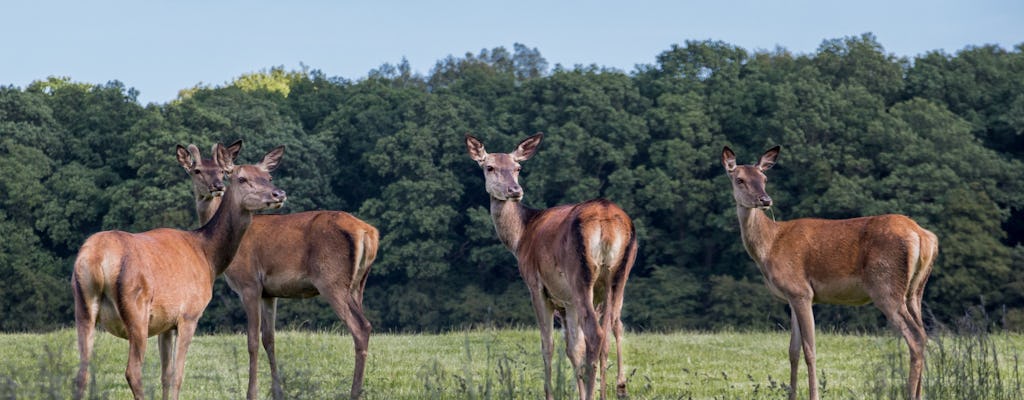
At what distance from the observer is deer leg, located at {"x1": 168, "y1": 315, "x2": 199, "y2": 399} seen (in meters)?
8.98

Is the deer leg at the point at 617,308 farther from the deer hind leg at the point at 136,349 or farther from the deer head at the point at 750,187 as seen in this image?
the deer hind leg at the point at 136,349

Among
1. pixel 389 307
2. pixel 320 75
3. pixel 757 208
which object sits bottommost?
pixel 389 307

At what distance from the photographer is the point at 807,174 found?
4553 centimetres

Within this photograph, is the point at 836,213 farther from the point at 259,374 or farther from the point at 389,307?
the point at 259,374

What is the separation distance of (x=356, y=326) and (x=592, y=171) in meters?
38.5

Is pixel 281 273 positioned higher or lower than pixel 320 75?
lower

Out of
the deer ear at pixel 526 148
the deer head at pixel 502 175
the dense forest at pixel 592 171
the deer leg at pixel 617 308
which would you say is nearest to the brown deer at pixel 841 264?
the deer leg at pixel 617 308

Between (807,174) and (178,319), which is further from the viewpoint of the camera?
(807,174)

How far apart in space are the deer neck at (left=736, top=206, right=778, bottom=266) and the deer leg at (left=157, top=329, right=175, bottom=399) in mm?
4998

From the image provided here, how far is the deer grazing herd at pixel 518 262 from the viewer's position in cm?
877

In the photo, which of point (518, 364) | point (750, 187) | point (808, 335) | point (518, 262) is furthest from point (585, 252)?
point (518, 364)

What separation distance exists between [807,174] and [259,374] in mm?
35655

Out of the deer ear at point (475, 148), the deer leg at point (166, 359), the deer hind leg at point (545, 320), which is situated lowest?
the deer leg at point (166, 359)

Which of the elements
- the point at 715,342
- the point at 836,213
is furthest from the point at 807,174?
the point at 715,342
